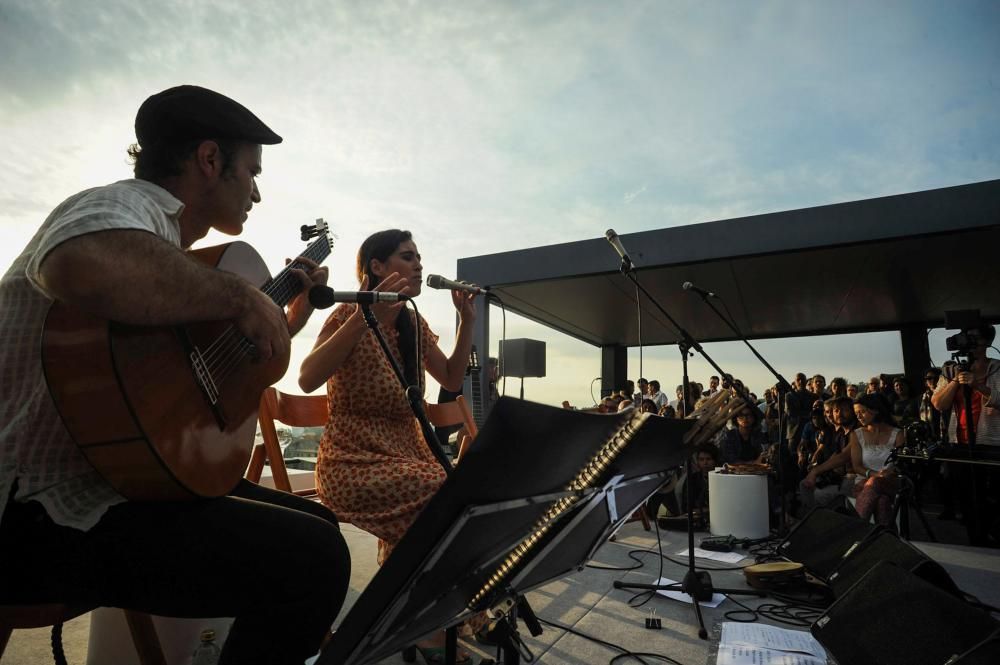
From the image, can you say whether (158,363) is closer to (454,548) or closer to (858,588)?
(454,548)

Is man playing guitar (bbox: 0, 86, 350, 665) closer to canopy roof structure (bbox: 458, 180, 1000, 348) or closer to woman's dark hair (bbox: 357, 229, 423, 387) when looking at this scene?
woman's dark hair (bbox: 357, 229, 423, 387)

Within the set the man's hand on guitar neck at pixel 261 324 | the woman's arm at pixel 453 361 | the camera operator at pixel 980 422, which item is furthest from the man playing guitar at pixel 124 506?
the camera operator at pixel 980 422

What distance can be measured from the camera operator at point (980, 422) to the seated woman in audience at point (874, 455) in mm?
612

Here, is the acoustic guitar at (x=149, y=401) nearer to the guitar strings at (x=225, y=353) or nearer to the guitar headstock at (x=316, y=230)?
the guitar strings at (x=225, y=353)

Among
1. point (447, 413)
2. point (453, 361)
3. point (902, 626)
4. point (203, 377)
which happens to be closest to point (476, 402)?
point (447, 413)

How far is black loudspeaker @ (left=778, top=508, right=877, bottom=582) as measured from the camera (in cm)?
294

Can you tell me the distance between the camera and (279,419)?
2498 millimetres

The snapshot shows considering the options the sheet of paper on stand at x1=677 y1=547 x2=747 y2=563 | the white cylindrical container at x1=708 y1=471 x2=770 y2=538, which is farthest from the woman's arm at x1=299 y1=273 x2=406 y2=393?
the white cylindrical container at x1=708 y1=471 x2=770 y2=538

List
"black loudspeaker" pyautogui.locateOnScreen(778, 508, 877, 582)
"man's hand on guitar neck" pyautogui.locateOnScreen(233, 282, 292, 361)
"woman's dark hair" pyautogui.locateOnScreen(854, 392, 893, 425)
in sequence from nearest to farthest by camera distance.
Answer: "man's hand on guitar neck" pyautogui.locateOnScreen(233, 282, 292, 361)
"black loudspeaker" pyautogui.locateOnScreen(778, 508, 877, 582)
"woman's dark hair" pyautogui.locateOnScreen(854, 392, 893, 425)

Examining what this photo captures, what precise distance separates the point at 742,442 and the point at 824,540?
12.2 ft

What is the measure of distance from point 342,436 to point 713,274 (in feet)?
27.0

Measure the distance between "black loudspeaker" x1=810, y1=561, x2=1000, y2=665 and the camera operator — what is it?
423 centimetres

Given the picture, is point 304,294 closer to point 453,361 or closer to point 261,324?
point 261,324

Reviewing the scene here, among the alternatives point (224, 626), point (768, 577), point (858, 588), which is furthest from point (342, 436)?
point (768, 577)
